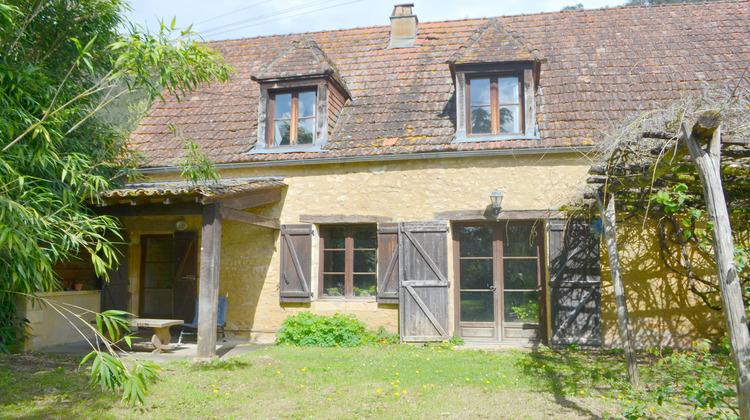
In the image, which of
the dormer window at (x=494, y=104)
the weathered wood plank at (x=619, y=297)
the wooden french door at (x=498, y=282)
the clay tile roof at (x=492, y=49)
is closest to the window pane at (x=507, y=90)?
the dormer window at (x=494, y=104)

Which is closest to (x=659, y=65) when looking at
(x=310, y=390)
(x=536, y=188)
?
(x=536, y=188)

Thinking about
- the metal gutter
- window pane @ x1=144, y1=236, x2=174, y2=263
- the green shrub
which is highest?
the metal gutter

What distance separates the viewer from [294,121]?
9305 millimetres

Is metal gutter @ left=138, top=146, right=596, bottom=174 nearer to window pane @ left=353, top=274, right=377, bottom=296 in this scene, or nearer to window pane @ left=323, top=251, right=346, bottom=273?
window pane @ left=323, top=251, right=346, bottom=273

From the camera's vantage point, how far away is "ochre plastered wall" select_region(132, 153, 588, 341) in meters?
8.16

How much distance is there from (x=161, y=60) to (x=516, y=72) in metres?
5.61

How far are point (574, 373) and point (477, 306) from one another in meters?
2.42

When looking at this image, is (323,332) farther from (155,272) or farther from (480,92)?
(480,92)

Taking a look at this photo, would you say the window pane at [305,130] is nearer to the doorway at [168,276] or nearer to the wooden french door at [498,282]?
the doorway at [168,276]

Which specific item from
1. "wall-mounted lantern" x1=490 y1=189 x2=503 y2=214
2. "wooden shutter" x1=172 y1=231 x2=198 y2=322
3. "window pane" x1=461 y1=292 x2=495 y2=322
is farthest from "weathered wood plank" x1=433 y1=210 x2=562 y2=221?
"wooden shutter" x1=172 y1=231 x2=198 y2=322

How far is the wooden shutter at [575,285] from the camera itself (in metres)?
7.64

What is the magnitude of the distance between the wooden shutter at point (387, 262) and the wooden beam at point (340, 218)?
121 millimetres

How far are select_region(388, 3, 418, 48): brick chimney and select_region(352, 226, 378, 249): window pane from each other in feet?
14.2

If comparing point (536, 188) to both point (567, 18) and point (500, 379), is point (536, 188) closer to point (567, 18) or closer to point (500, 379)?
point (500, 379)
